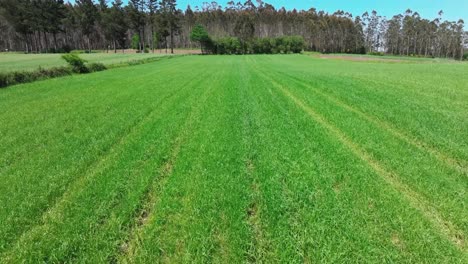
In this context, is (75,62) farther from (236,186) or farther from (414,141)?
(414,141)

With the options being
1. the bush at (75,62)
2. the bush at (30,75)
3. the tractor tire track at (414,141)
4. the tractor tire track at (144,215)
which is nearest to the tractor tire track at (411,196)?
the tractor tire track at (414,141)

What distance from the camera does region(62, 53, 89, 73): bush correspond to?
1175 inches

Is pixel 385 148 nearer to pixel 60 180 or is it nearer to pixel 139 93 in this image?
pixel 60 180

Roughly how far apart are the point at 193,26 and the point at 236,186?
140m

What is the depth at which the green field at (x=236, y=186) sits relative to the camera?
410cm

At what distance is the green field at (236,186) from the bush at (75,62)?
66.0 ft

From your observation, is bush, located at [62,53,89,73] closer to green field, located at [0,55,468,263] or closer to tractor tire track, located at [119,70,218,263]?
green field, located at [0,55,468,263]

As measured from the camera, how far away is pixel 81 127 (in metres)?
10.2

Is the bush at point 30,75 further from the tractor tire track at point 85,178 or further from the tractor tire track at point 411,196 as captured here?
the tractor tire track at point 411,196

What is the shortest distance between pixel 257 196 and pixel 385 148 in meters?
4.29

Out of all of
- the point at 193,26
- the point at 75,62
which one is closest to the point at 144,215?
the point at 75,62

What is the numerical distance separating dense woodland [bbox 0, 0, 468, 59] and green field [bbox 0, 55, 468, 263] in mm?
90739

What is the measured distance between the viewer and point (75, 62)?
99.9 ft

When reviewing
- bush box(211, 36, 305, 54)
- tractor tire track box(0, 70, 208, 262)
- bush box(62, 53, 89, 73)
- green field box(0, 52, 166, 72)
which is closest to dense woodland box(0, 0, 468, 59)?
bush box(211, 36, 305, 54)
